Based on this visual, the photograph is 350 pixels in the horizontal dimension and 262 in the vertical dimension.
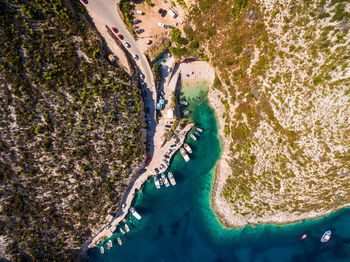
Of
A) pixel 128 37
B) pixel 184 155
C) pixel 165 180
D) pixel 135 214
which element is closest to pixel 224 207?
pixel 165 180

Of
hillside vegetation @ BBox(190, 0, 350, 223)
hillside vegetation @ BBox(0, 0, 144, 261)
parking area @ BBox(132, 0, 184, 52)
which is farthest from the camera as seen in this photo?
parking area @ BBox(132, 0, 184, 52)

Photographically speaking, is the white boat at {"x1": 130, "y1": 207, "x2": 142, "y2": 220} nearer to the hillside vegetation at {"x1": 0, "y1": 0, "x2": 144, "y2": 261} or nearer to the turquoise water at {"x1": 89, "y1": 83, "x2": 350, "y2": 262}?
the turquoise water at {"x1": 89, "y1": 83, "x2": 350, "y2": 262}

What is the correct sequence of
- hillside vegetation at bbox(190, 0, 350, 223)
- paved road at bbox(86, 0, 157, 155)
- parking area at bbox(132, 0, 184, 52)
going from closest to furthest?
hillside vegetation at bbox(190, 0, 350, 223) < paved road at bbox(86, 0, 157, 155) < parking area at bbox(132, 0, 184, 52)

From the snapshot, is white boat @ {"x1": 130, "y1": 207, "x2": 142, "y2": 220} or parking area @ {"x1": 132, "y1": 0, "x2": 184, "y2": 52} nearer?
parking area @ {"x1": 132, "y1": 0, "x2": 184, "y2": 52}

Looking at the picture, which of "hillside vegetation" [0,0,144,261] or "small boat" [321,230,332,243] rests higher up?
"hillside vegetation" [0,0,144,261]

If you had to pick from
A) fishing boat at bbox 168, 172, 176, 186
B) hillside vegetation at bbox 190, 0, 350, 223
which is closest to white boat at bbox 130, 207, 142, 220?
fishing boat at bbox 168, 172, 176, 186

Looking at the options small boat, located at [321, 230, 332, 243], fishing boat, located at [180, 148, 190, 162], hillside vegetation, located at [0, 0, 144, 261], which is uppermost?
hillside vegetation, located at [0, 0, 144, 261]
